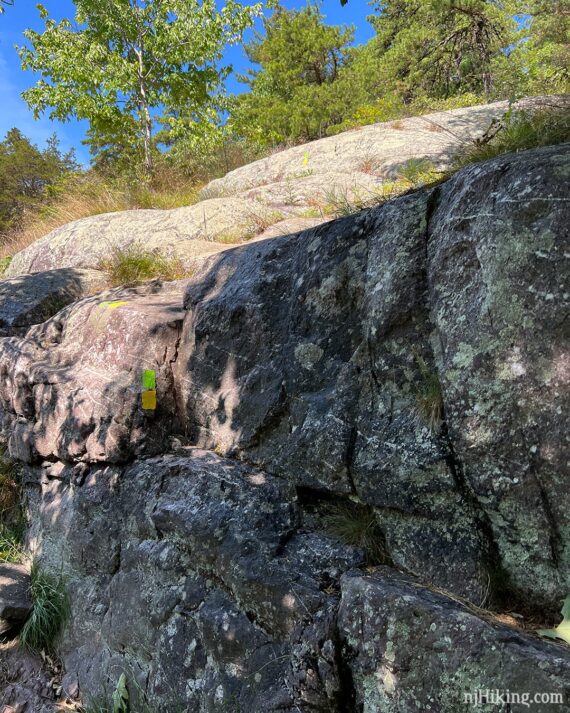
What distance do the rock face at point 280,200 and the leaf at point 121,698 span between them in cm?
424

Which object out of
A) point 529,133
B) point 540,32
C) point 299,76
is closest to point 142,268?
point 529,133

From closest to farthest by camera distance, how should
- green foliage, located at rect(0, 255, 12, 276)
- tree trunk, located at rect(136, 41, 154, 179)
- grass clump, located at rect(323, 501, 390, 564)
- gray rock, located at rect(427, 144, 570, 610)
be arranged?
gray rock, located at rect(427, 144, 570, 610)
grass clump, located at rect(323, 501, 390, 564)
green foliage, located at rect(0, 255, 12, 276)
tree trunk, located at rect(136, 41, 154, 179)

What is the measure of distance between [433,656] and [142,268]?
5174 millimetres

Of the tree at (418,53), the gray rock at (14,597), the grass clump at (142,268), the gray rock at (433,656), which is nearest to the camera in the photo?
the gray rock at (433,656)

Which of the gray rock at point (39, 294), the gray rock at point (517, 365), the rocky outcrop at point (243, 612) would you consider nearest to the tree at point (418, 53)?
the gray rock at point (39, 294)

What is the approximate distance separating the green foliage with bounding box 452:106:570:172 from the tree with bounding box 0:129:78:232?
17750 millimetres

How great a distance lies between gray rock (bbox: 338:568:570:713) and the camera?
1.87 metres

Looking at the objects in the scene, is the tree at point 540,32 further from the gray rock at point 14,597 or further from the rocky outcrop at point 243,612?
the gray rock at point 14,597

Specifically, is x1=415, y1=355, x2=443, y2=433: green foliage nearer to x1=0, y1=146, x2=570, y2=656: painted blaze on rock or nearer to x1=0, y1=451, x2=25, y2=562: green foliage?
x1=0, y1=146, x2=570, y2=656: painted blaze on rock

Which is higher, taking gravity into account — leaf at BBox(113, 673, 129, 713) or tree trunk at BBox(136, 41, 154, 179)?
tree trunk at BBox(136, 41, 154, 179)

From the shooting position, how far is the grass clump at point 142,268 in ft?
19.7

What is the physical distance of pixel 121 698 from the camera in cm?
333

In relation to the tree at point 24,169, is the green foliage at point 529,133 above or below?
below

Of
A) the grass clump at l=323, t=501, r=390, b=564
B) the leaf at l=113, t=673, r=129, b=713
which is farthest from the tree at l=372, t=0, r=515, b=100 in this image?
the leaf at l=113, t=673, r=129, b=713
